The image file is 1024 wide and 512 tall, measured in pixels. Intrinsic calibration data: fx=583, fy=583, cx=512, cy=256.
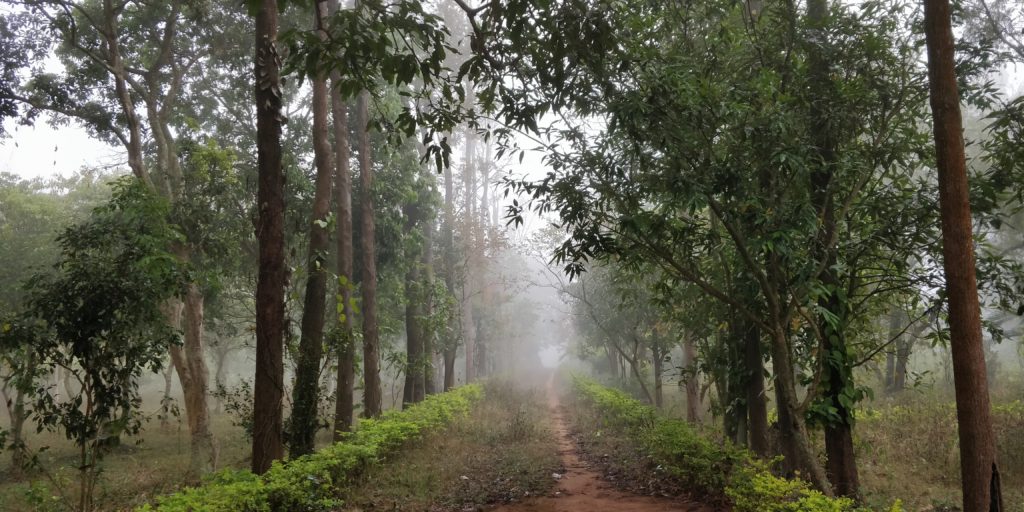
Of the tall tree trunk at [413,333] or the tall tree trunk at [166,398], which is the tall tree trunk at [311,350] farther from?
the tall tree trunk at [413,333]

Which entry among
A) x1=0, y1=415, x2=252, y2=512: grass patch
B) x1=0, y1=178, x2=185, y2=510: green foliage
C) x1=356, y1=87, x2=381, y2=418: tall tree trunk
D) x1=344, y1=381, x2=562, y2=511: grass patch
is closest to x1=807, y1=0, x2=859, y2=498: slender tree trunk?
x1=344, y1=381, x2=562, y2=511: grass patch

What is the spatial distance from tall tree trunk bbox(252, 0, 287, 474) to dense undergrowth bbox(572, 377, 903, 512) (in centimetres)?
544

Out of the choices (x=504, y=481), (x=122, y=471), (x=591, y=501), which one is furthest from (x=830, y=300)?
(x=122, y=471)

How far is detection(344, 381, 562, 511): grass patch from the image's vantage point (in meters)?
8.09

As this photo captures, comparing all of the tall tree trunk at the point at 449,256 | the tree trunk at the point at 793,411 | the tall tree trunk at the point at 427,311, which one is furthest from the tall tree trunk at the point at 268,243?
the tall tree trunk at the point at 449,256

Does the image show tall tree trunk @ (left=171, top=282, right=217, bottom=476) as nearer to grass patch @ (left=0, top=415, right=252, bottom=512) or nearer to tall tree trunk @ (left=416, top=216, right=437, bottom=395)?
grass patch @ (left=0, top=415, right=252, bottom=512)

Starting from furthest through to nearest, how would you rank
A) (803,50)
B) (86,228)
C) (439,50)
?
(86,228), (803,50), (439,50)

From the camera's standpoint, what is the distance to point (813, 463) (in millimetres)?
6516

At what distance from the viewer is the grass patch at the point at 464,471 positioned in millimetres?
8086

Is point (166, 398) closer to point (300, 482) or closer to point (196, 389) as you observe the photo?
point (196, 389)

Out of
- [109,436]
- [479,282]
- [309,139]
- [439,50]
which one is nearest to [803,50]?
[439,50]

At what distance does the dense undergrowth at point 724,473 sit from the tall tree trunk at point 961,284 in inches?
27.9

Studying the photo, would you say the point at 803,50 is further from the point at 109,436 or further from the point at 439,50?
the point at 109,436

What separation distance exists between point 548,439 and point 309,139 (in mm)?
11033
